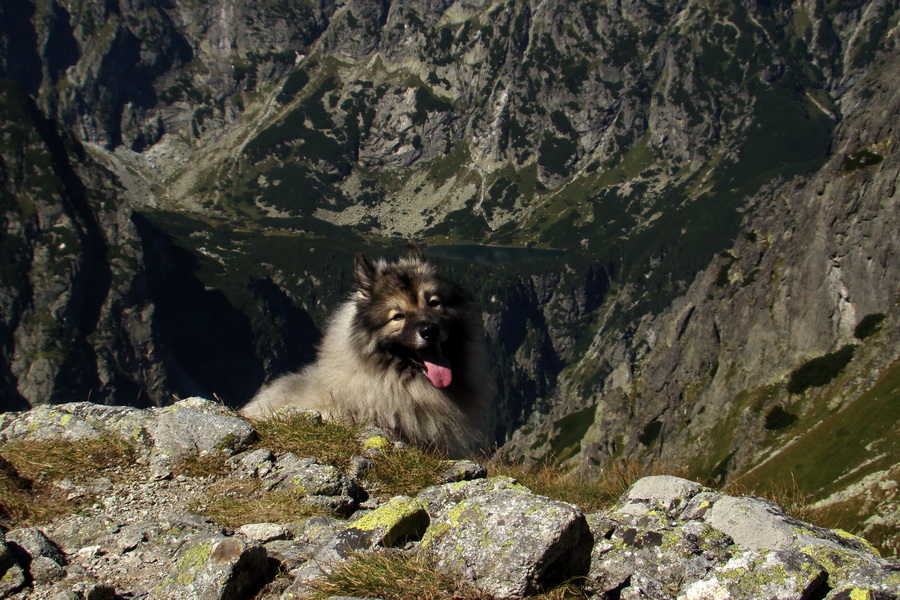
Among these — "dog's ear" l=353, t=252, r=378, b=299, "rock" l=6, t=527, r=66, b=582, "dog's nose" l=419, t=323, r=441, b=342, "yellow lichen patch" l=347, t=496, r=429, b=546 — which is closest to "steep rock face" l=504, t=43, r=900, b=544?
"dog's nose" l=419, t=323, r=441, b=342

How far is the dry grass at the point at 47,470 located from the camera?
7.55 m

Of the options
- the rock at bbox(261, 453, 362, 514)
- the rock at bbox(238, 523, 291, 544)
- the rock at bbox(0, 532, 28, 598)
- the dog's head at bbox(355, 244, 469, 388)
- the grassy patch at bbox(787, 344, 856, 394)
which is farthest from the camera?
the grassy patch at bbox(787, 344, 856, 394)

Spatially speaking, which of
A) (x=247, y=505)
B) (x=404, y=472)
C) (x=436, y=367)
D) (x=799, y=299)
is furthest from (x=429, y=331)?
(x=799, y=299)

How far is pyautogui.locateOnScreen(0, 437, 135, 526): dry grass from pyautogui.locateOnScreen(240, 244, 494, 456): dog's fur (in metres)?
2.64

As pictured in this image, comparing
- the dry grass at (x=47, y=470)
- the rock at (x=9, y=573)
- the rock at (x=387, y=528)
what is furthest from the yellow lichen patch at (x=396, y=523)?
the dry grass at (x=47, y=470)

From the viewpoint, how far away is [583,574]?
6.39 metres

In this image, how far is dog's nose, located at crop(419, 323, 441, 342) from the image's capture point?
37.1 ft

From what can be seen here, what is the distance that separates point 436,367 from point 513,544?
5869mm

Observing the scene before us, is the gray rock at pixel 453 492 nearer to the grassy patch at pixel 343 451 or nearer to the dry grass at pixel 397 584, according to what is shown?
the grassy patch at pixel 343 451

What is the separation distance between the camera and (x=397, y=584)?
19.1 feet

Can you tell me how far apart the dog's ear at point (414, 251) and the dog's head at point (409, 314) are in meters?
0.49

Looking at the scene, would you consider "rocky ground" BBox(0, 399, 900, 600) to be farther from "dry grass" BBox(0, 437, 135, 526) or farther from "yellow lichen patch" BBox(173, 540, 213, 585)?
"dry grass" BBox(0, 437, 135, 526)

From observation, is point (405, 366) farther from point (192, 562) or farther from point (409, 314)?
point (192, 562)

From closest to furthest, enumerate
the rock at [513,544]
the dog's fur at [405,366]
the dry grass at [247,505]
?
the rock at [513,544]
the dry grass at [247,505]
the dog's fur at [405,366]
